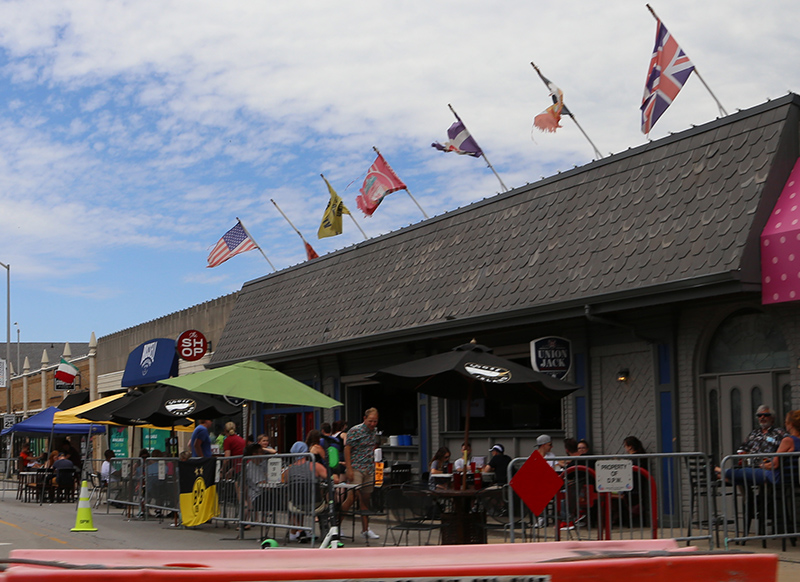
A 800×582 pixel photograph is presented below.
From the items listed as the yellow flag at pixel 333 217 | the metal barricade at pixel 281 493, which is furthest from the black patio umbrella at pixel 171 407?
the yellow flag at pixel 333 217

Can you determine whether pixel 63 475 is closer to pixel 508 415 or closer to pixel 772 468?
pixel 508 415

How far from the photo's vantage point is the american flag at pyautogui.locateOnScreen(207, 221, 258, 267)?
1104 inches

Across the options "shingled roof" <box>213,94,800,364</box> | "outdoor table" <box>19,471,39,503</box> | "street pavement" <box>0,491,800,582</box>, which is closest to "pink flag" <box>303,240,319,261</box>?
"shingled roof" <box>213,94,800,364</box>

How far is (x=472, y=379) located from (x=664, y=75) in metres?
6.50

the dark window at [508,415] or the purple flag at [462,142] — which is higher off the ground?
the purple flag at [462,142]

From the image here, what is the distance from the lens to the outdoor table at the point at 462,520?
1112 cm

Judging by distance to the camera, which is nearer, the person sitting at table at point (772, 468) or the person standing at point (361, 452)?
the person sitting at table at point (772, 468)

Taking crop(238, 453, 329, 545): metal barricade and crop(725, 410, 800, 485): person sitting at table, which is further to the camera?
crop(238, 453, 329, 545): metal barricade

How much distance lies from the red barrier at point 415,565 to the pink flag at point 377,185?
17.4 meters

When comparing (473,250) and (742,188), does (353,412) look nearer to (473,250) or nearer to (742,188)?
(473,250)

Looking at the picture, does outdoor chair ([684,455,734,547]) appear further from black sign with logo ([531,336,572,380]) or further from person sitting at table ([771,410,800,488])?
black sign with logo ([531,336,572,380])

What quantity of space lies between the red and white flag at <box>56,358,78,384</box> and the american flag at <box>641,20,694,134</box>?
32.8 m

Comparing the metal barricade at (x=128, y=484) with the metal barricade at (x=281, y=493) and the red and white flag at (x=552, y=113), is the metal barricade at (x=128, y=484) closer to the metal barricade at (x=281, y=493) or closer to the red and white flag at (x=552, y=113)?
the metal barricade at (x=281, y=493)

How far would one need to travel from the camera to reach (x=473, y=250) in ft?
60.0
